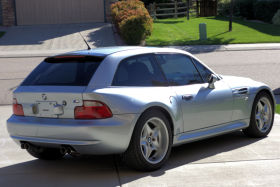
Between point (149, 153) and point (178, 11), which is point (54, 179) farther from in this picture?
point (178, 11)

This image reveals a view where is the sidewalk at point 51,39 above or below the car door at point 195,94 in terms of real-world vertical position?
below

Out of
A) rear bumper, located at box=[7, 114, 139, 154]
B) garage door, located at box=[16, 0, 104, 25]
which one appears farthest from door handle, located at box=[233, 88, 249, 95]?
garage door, located at box=[16, 0, 104, 25]

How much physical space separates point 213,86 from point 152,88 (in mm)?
1108

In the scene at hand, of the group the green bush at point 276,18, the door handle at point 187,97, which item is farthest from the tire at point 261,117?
the green bush at point 276,18

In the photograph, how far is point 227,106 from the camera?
7.41 m

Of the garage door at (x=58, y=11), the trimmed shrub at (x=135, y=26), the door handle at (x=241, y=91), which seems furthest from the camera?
the garage door at (x=58, y=11)

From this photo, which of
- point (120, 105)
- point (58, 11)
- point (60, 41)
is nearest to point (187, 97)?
point (120, 105)

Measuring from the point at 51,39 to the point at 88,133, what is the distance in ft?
71.9

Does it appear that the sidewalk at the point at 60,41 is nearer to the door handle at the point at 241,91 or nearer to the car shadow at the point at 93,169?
the door handle at the point at 241,91

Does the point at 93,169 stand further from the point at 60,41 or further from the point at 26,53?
the point at 60,41

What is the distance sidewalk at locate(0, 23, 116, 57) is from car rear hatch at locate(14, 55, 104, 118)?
15890 millimetres

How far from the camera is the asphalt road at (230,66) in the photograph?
1532cm

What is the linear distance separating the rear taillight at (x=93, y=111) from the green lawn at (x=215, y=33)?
724 inches

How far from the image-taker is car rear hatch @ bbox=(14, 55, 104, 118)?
600cm
